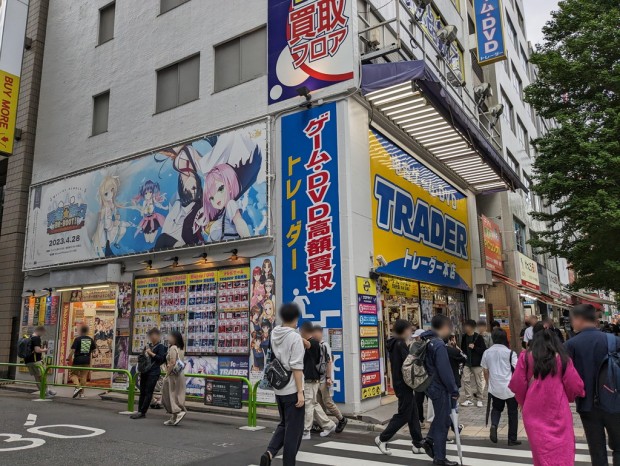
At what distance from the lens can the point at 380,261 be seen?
11.8 metres

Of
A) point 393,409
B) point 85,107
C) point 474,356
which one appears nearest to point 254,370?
point 393,409

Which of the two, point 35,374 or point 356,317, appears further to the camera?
point 35,374

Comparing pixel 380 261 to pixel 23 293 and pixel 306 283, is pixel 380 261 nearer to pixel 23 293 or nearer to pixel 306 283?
pixel 306 283

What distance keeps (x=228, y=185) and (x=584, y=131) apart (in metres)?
11.4

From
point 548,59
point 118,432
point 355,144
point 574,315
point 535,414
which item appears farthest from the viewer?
point 548,59

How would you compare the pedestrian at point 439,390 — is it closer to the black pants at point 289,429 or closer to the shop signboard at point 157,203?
the black pants at point 289,429

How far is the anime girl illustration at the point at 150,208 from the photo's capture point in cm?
1380

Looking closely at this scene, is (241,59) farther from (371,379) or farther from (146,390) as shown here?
(371,379)

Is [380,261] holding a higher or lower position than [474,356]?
higher

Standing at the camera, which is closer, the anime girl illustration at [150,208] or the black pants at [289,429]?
the black pants at [289,429]

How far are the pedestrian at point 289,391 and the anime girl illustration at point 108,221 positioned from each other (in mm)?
10446

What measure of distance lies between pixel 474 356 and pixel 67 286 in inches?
487

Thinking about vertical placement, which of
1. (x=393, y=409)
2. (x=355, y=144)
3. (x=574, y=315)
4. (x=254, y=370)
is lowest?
(x=393, y=409)

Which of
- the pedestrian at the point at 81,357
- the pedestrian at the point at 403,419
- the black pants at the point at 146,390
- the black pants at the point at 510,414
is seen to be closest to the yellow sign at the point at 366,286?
the pedestrian at the point at 403,419
